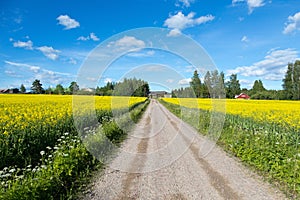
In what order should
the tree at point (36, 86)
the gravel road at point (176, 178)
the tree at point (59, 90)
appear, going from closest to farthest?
1. the gravel road at point (176, 178)
2. the tree at point (59, 90)
3. the tree at point (36, 86)

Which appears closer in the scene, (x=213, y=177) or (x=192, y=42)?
(x=213, y=177)

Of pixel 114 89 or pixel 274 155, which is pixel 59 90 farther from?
pixel 274 155

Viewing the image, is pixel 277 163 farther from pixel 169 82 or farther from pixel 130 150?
pixel 169 82

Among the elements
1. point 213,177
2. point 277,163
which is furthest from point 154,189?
point 277,163

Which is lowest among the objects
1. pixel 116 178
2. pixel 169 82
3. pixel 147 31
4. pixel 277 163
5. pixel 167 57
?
pixel 116 178

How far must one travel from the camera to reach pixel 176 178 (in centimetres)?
602

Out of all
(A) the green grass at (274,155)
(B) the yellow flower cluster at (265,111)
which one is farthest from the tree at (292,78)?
(A) the green grass at (274,155)

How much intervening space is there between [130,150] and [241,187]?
4747 millimetres

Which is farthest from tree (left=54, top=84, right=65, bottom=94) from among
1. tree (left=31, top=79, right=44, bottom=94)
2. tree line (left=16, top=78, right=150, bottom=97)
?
tree (left=31, top=79, right=44, bottom=94)

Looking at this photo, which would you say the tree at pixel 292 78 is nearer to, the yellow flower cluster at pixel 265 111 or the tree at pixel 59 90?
the yellow flower cluster at pixel 265 111

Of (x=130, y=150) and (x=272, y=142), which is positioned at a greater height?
(x=272, y=142)

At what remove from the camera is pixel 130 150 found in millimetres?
9070

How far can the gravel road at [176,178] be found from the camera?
16.4ft

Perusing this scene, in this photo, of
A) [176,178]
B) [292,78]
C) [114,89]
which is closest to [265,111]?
[114,89]
